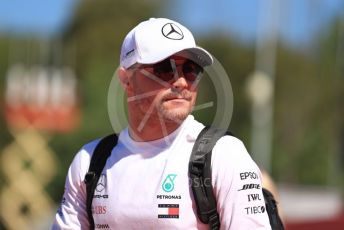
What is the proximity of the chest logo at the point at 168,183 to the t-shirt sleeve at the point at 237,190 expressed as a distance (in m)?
0.21

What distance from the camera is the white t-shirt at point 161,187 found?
406 cm

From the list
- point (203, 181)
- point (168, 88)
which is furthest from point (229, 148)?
point (168, 88)

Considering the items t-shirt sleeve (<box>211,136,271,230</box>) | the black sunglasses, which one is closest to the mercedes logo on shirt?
the black sunglasses

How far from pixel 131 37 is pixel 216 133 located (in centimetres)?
65

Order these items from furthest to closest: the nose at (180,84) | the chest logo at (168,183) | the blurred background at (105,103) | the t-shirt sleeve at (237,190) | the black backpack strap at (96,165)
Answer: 1. the blurred background at (105,103)
2. the black backpack strap at (96,165)
3. the nose at (180,84)
4. the chest logo at (168,183)
5. the t-shirt sleeve at (237,190)

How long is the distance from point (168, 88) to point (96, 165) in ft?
1.76

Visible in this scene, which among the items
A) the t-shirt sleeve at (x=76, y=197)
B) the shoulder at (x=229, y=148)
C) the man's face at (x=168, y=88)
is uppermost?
the man's face at (x=168, y=88)

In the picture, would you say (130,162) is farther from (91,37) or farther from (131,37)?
(91,37)

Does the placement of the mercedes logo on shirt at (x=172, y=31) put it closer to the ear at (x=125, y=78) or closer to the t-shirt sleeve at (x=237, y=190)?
the ear at (x=125, y=78)

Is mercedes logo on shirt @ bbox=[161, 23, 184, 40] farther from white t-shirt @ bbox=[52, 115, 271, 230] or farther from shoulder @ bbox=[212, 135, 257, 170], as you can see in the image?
shoulder @ bbox=[212, 135, 257, 170]

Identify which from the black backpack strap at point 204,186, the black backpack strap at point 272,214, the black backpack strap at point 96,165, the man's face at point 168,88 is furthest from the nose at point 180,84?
the black backpack strap at point 272,214

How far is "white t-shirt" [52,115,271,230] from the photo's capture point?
4.06m

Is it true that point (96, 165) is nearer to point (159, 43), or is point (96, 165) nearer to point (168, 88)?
point (168, 88)

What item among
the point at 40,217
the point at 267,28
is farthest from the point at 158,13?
the point at 40,217
